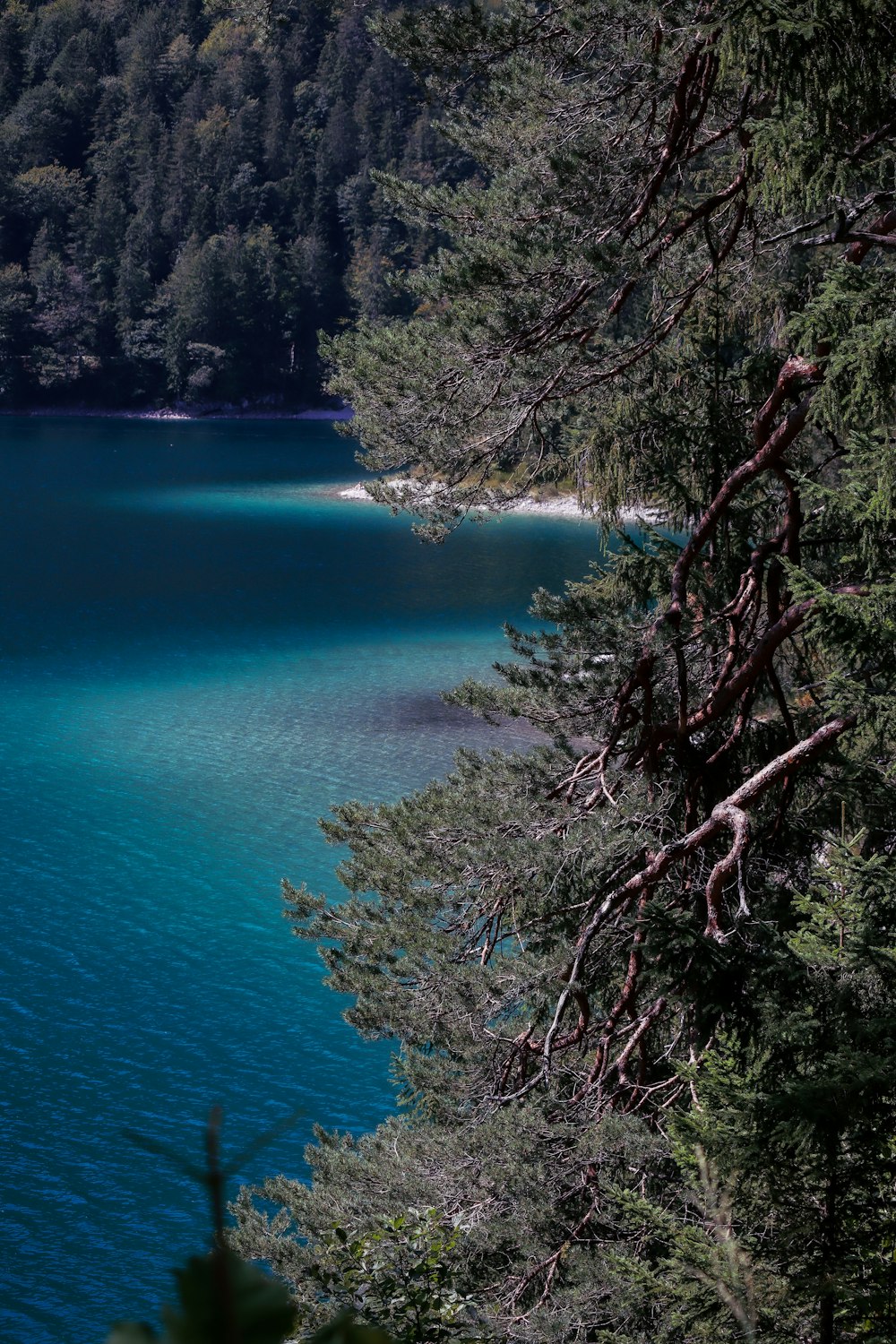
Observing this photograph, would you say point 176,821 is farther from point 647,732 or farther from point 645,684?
point 645,684

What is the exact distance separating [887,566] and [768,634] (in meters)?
0.48

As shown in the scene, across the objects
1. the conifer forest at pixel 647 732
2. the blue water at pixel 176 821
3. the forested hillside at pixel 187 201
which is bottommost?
the blue water at pixel 176 821

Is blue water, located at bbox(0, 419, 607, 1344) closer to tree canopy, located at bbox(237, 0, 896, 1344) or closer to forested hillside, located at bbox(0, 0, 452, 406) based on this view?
tree canopy, located at bbox(237, 0, 896, 1344)

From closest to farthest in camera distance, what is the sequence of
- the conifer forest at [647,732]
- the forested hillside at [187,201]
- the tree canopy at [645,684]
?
the conifer forest at [647,732], the tree canopy at [645,684], the forested hillside at [187,201]

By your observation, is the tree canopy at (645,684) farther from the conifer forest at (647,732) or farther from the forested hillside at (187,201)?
the forested hillside at (187,201)

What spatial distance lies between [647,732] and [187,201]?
221 ft

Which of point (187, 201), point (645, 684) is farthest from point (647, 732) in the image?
point (187, 201)

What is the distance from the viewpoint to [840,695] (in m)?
3.92

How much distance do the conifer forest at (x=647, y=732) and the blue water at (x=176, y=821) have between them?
166cm

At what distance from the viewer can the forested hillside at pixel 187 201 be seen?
63.2m

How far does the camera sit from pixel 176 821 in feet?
44.0

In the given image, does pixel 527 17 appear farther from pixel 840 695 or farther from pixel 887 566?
pixel 840 695

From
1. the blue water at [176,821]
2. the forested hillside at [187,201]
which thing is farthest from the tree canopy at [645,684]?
the forested hillside at [187,201]

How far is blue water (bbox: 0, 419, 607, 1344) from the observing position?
8117 millimetres
